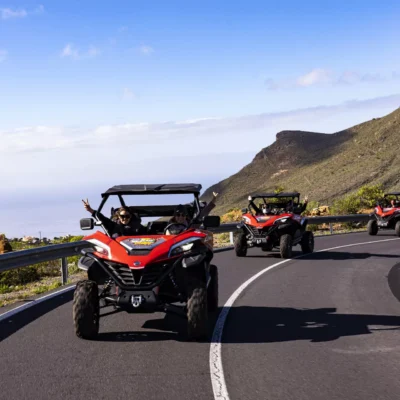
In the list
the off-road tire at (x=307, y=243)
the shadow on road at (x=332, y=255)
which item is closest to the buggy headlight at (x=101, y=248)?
the shadow on road at (x=332, y=255)

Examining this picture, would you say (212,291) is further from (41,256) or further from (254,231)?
(254,231)

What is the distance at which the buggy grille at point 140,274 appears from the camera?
293 inches

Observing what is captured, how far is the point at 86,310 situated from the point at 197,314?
1.31 metres

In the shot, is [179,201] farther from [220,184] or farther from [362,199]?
[220,184]

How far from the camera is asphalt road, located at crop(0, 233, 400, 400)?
5.60 metres

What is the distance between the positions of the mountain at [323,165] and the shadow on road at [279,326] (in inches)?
2306

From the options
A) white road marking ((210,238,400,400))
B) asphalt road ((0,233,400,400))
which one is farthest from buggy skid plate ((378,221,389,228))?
white road marking ((210,238,400,400))

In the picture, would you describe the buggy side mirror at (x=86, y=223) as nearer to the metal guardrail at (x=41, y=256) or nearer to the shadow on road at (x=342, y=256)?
the metal guardrail at (x=41, y=256)

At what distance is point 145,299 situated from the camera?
7.30m

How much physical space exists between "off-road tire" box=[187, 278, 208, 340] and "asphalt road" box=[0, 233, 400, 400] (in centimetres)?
15

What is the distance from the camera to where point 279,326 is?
8.41 m

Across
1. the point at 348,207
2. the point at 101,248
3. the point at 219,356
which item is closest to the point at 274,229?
the point at 101,248

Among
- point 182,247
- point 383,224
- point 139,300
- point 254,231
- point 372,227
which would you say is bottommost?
point 372,227

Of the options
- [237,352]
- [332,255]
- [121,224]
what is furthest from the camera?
[332,255]
